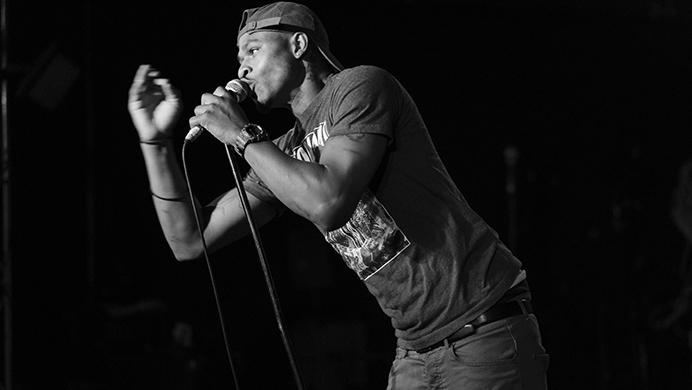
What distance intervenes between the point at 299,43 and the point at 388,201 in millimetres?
474

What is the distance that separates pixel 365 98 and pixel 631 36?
18.6ft

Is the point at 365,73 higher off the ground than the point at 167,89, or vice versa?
the point at 365,73

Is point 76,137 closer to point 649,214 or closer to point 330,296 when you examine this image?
point 330,296

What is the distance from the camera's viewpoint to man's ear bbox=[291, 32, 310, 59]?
7.13 ft

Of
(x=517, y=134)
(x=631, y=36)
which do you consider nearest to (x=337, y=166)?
(x=517, y=134)

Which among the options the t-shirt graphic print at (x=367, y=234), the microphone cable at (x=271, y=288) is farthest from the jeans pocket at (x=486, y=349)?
the microphone cable at (x=271, y=288)

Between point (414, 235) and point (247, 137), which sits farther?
point (414, 235)

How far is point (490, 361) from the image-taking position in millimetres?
1988

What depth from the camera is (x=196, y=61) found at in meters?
5.50

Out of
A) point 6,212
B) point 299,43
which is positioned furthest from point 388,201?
point 6,212

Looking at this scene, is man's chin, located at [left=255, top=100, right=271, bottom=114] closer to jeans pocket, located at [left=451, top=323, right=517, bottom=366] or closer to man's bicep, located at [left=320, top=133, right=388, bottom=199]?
man's bicep, located at [left=320, top=133, right=388, bottom=199]

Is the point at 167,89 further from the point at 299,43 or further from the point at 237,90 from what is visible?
the point at 299,43

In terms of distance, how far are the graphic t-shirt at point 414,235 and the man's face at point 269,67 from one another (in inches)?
5.9

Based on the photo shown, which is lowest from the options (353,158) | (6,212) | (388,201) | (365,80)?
(6,212)
